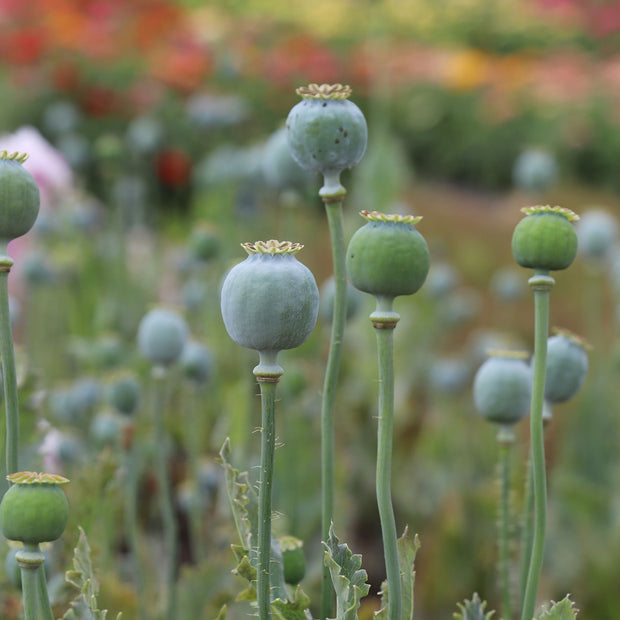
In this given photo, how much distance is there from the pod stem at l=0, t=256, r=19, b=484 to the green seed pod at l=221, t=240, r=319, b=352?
10 centimetres

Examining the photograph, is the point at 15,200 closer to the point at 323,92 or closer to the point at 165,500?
the point at 323,92

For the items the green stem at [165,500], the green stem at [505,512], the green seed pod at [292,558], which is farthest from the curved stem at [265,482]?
the green stem at [165,500]

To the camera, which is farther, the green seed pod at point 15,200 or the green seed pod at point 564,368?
the green seed pod at point 564,368

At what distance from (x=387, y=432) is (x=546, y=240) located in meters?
0.12

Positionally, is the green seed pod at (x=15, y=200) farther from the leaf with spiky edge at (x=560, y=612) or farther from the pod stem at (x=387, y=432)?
the leaf with spiky edge at (x=560, y=612)

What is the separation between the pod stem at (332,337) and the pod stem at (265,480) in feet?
0.18

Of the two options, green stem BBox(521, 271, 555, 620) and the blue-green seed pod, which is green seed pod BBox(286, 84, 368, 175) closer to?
green stem BBox(521, 271, 555, 620)

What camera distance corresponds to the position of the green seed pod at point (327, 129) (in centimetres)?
48

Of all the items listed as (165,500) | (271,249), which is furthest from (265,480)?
(165,500)

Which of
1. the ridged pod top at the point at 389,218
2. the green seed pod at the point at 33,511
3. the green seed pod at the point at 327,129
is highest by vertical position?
the green seed pod at the point at 327,129

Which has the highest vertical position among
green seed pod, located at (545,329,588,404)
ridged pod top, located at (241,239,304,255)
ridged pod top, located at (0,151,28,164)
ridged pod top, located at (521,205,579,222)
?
ridged pod top, located at (0,151,28,164)

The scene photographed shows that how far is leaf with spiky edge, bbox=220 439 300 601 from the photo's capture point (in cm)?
46

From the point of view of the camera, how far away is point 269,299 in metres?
0.40

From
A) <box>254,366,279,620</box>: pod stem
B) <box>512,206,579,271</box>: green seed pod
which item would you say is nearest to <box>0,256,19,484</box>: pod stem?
<box>254,366,279,620</box>: pod stem
